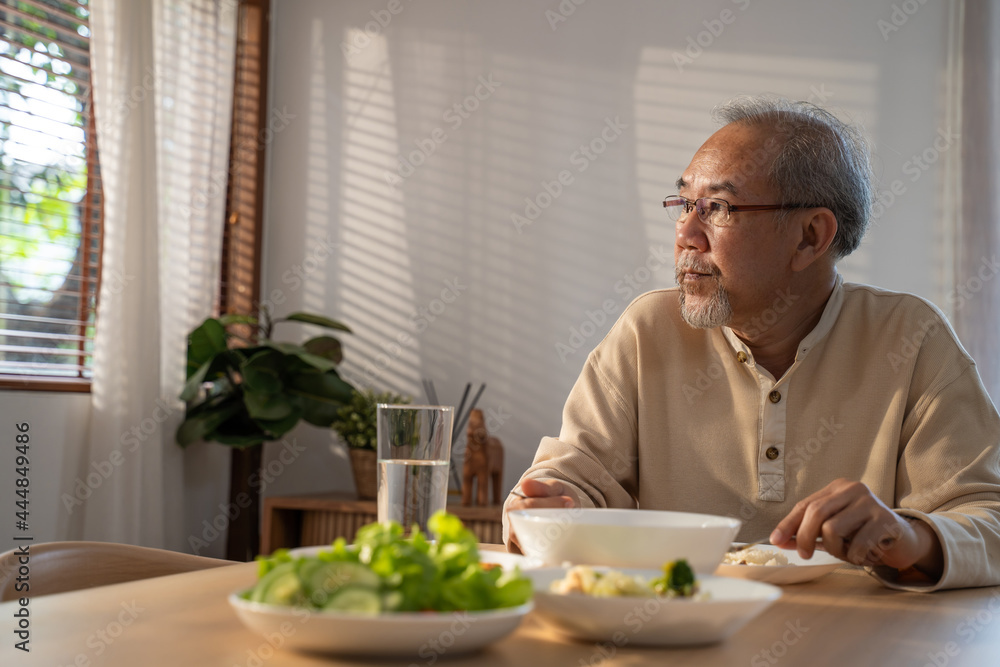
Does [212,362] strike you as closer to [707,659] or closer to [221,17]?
[221,17]

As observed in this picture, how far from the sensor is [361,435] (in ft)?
10.00

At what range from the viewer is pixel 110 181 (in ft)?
9.27

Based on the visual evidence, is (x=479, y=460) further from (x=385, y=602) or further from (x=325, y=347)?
(x=385, y=602)

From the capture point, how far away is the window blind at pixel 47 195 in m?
2.63

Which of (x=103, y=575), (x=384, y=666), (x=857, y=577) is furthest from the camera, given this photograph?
(x=103, y=575)

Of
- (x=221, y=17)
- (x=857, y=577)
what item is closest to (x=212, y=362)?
(x=221, y=17)

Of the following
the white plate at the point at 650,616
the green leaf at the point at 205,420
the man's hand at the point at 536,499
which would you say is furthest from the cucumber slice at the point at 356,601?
the green leaf at the point at 205,420

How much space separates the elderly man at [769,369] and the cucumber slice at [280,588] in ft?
2.56

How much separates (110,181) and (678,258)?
6.18 ft

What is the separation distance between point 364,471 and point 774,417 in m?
1.80

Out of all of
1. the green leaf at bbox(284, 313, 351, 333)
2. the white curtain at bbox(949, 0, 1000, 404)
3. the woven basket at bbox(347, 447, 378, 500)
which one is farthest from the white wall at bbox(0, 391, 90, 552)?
the white curtain at bbox(949, 0, 1000, 404)

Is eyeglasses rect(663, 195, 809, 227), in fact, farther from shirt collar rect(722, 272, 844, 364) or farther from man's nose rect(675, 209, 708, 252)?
shirt collar rect(722, 272, 844, 364)

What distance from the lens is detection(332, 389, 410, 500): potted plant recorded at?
3045 millimetres

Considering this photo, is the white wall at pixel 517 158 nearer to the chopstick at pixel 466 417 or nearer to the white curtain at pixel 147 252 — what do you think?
the chopstick at pixel 466 417
